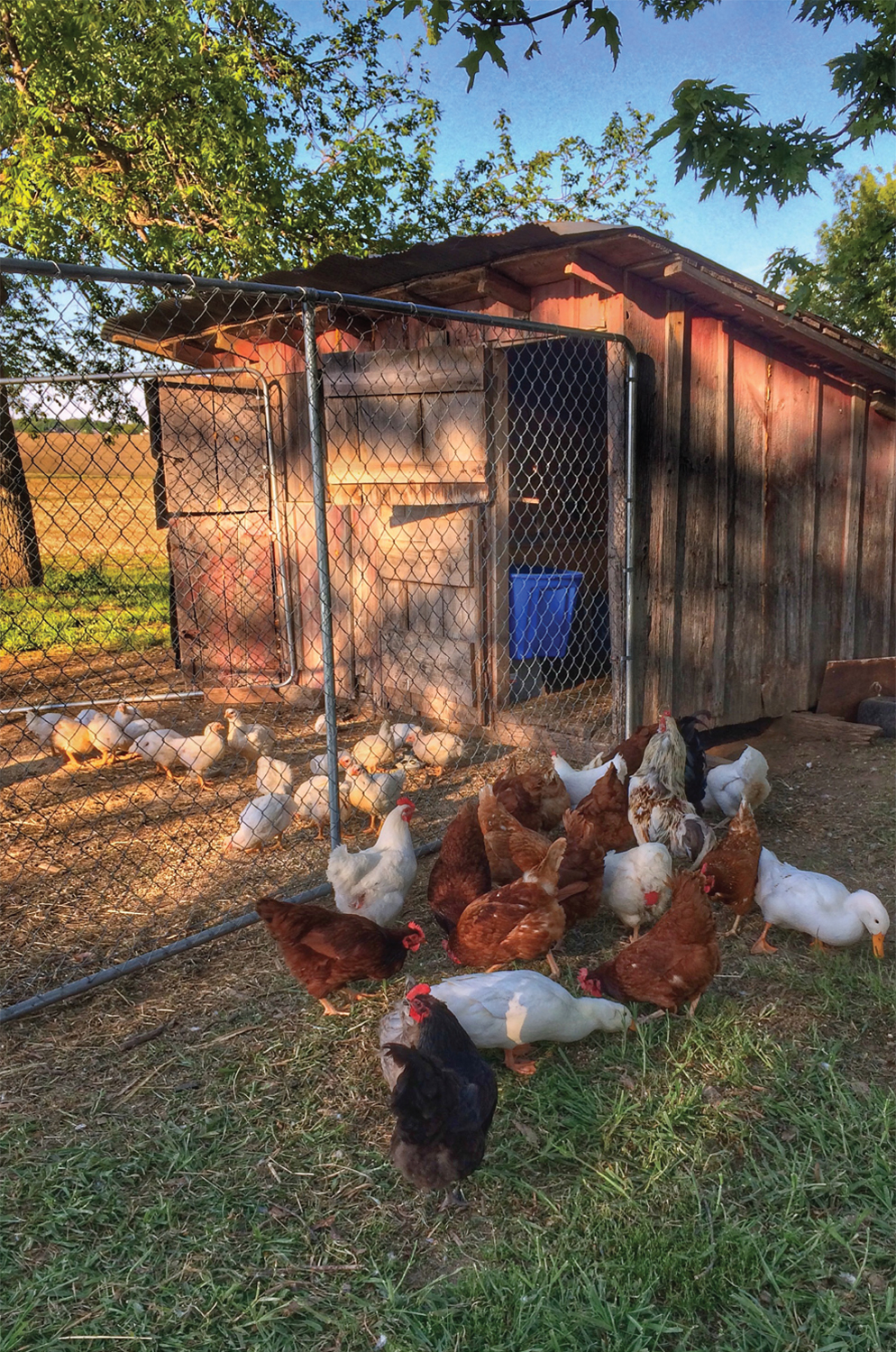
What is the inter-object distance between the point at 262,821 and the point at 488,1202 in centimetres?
258

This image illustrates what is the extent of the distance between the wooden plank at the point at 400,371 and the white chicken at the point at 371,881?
3.59 metres

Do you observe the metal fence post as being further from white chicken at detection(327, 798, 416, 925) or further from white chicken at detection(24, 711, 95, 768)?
white chicken at detection(24, 711, 95, 768)

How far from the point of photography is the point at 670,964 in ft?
10.2

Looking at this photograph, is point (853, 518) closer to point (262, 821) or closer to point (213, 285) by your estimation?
point (262, 821)

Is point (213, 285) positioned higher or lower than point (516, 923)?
higher

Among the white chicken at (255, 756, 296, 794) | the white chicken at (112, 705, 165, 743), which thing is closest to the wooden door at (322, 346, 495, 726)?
the white chicken at (255, 756, 296, 794)

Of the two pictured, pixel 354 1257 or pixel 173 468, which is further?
pixel 173 468

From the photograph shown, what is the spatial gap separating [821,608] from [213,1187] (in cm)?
618

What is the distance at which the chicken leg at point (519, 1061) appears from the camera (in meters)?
2.88

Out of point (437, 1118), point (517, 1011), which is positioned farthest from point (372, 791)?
point (437, 1118)

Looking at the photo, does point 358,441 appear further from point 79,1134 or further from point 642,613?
point 79,1134

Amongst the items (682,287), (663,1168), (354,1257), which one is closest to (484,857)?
(663,1168)

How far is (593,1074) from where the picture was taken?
2871 millimetres

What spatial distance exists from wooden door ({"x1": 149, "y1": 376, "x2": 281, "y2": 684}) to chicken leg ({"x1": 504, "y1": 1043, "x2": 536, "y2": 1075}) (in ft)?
18.6
